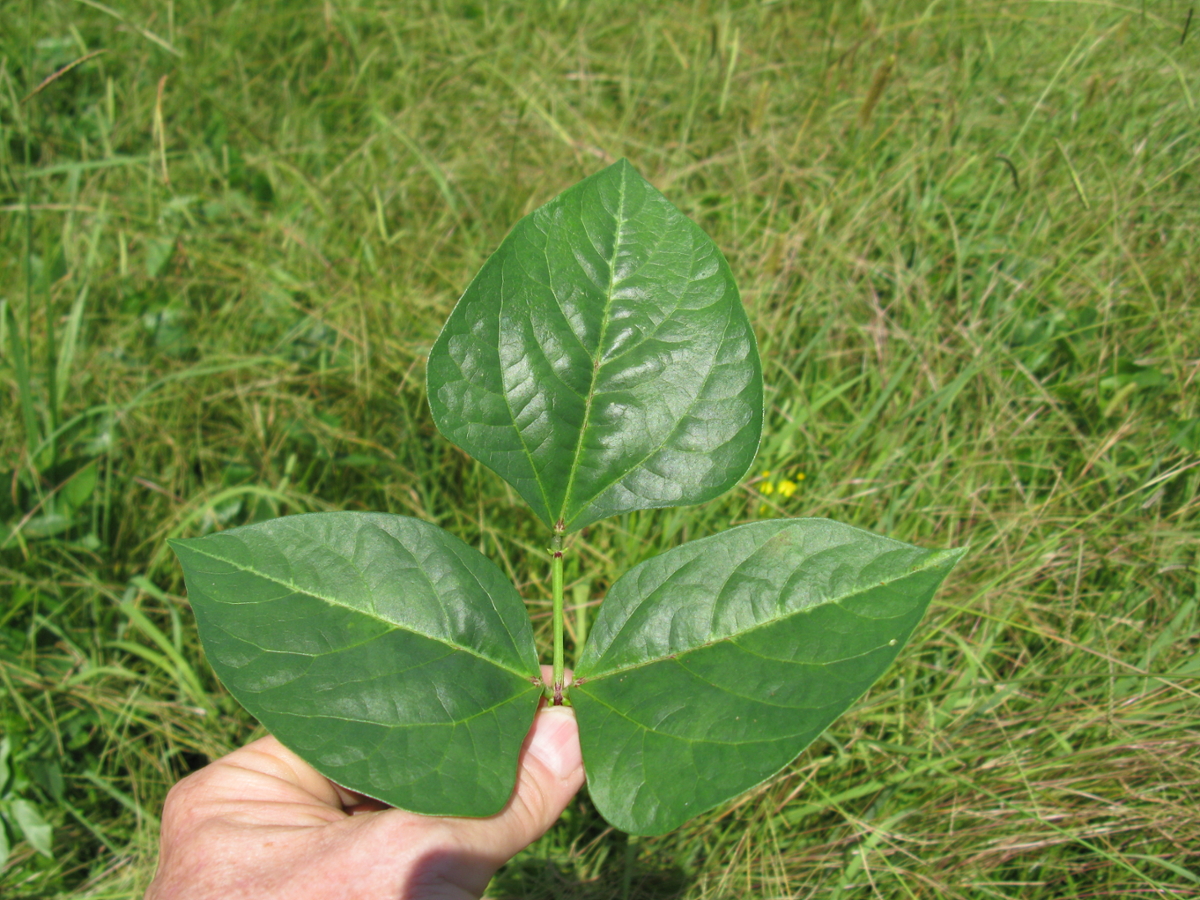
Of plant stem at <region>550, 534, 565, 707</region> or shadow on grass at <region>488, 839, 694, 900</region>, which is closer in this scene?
Answer: plant stem at <region>550, 534, 565, 707</region>

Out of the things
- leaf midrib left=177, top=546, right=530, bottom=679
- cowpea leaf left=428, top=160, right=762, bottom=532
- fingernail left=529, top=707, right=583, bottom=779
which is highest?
cowpea leaf left=428, top=160, right=762, bottom=532

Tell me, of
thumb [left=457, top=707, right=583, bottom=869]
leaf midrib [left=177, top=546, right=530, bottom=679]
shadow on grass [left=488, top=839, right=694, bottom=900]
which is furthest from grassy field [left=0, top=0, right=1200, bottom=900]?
leaf midrib [left=177, top=546, right=530, bottom=679]

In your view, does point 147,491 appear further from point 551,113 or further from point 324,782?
point 551,113

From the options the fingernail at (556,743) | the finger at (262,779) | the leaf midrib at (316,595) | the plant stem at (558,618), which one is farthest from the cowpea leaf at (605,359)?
the finger at (262,779)

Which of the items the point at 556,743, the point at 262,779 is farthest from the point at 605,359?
the point at 262,779

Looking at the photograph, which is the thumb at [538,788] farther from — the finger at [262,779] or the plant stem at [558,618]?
the finger at [262,779]

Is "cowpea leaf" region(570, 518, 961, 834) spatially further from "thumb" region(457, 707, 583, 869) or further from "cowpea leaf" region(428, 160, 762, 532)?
"thumb" region(457, 707, 583, 869)

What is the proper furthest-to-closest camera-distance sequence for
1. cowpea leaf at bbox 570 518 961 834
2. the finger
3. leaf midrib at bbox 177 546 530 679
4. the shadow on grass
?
the shadow on grass < the finger < leaf midrib at bbox 177 546 530 679 < cowpea leaf at bbox 570 518 961 834

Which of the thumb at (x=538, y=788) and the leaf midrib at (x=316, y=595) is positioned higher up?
the leaf midrib at (x=316, y=595)
